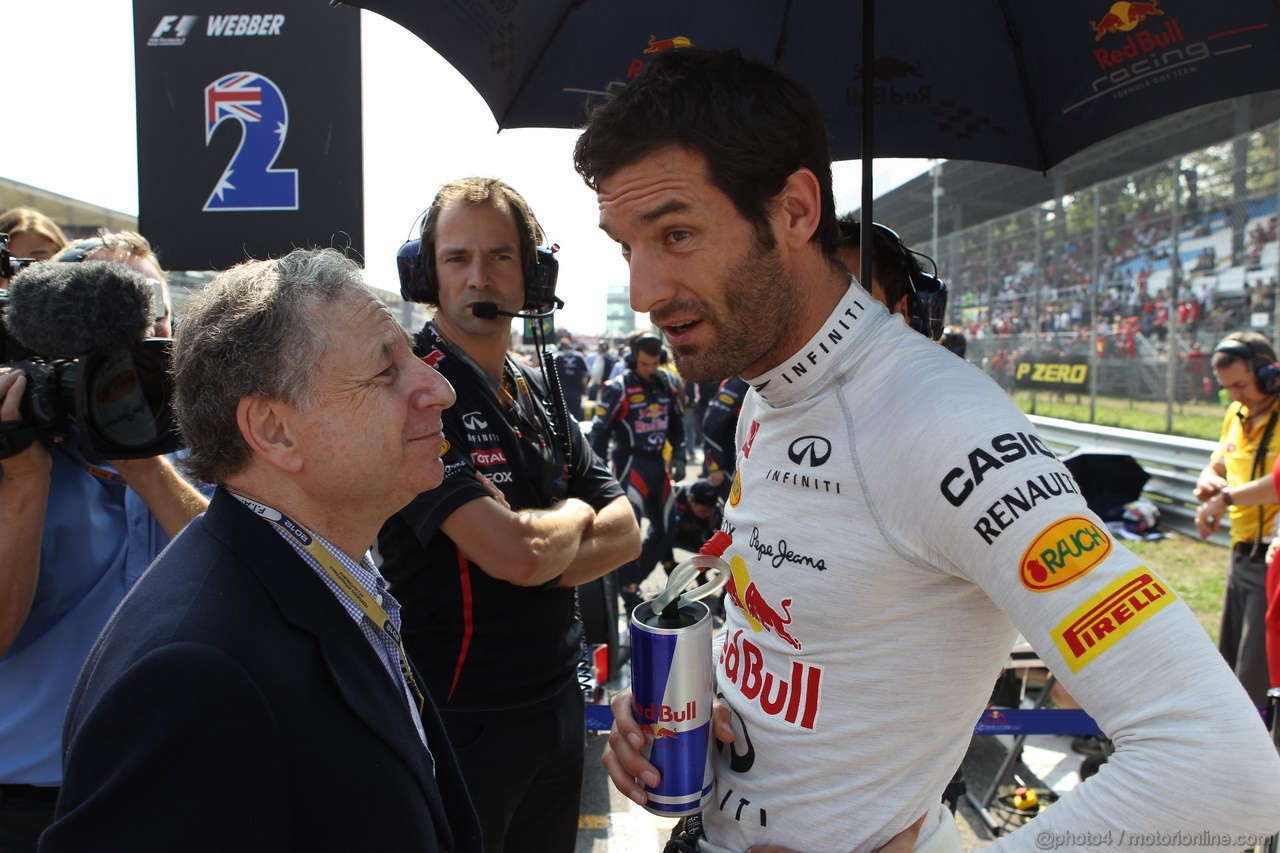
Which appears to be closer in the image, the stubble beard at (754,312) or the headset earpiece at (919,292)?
the stubble beard at (754,312)

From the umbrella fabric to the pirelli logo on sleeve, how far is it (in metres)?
1.57

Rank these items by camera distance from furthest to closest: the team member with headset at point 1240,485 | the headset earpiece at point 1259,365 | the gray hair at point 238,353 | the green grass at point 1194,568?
the green grass at point 1194,568 → the headset earpiece at point 1259,365 → the team member with headset at point 1240,485 → the gray hair at point 238,353

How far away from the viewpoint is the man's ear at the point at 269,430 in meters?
1.22

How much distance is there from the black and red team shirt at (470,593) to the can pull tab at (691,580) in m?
0.72

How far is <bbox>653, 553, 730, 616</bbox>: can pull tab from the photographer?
132 cm

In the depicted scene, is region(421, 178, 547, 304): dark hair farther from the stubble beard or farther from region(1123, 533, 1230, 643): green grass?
region(1123, 533, 1230, 643): green grass

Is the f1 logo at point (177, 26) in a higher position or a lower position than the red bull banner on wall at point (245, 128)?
higher

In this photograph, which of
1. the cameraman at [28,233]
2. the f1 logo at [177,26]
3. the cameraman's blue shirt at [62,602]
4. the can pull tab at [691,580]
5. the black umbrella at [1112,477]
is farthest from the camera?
the black umbrella at [1112,477]

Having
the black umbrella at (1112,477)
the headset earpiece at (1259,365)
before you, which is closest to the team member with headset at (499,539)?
the headset earpiece at (1259,365)

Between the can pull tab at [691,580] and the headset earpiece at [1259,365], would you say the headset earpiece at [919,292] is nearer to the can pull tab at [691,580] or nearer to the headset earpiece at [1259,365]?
the can pull tab at [691,580]

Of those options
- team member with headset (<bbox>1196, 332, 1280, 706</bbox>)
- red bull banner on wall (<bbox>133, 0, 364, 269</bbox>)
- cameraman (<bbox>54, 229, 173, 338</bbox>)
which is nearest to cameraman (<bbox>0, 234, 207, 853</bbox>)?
cameraman (<bbox>54, 229, 173, 338</bbox>)

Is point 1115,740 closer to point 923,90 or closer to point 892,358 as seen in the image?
point 892,358

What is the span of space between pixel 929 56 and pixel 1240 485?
4.05 metres

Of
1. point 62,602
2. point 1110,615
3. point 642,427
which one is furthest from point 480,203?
point 642,427
